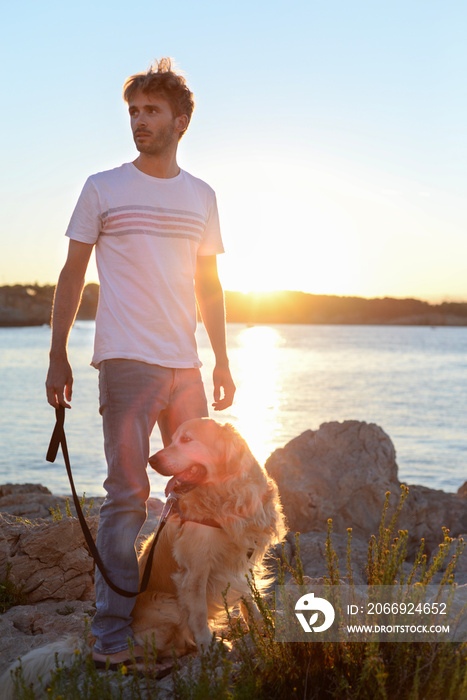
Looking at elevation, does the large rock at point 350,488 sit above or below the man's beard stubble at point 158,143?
below

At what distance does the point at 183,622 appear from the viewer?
12.0ft

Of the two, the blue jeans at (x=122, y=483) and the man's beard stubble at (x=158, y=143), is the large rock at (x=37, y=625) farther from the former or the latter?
the man's beard stubble at (x=158, y=143)

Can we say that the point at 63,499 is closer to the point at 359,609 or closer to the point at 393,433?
the point at 359,609

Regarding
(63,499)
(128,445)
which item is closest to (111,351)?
(128,445)

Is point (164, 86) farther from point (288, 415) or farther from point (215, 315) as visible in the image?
point (288, 415)

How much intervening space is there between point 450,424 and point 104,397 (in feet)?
69.1

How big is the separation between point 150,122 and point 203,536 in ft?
7.67

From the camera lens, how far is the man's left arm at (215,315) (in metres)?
4.30

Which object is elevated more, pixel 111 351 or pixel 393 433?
pixel 111 351

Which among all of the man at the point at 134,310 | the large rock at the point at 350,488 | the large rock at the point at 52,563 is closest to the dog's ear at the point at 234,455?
the man at the point at 134,310

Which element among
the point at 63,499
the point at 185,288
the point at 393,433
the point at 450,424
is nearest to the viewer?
the point at 185,288

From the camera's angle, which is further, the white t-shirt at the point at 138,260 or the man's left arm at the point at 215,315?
the man's left arm at the point at 215,315

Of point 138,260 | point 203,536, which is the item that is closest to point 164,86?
point 138,260

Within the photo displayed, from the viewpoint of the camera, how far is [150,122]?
12.5 ft
